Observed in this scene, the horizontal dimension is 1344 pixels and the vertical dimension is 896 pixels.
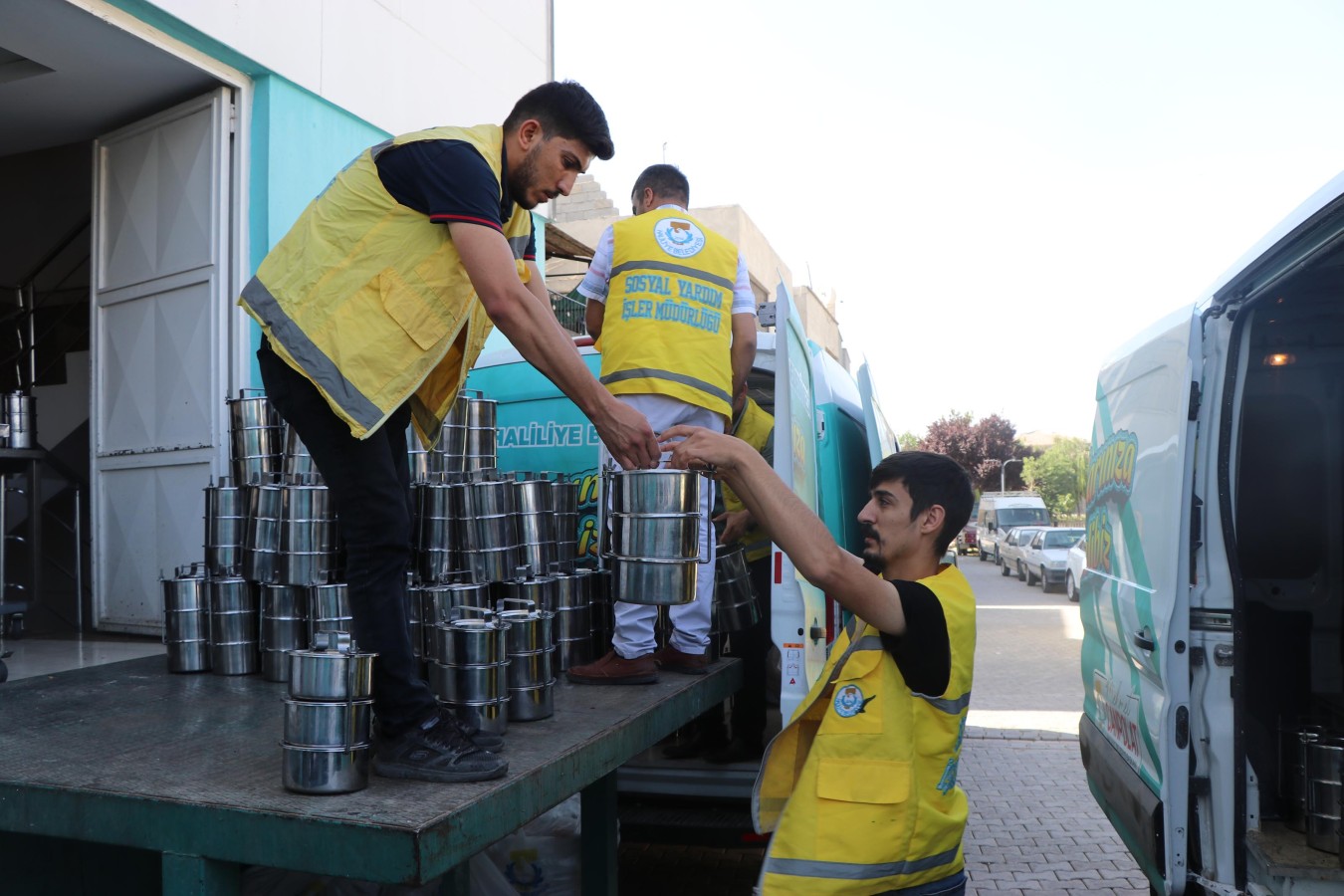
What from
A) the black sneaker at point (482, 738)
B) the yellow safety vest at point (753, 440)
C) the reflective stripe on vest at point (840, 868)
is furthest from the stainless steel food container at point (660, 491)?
the yellow safety vest at point (753, 440)

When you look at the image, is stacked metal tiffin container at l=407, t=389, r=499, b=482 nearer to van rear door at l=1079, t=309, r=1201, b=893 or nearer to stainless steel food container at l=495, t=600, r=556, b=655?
stainless steel food container at l=495, t=600, r=556, b=655

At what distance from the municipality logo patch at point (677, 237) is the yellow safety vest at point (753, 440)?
0.86 meters

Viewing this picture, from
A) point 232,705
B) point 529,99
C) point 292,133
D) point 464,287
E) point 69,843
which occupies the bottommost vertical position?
point 69,843

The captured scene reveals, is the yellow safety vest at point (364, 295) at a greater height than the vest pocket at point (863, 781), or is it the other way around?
the yellow safety vest at point (364, 295)

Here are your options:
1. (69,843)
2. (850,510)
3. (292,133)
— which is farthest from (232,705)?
(292,133)

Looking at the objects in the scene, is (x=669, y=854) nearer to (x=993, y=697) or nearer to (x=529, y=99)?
(x=529, y=99)

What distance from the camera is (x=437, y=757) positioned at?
96.3 inches

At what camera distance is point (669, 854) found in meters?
5.58

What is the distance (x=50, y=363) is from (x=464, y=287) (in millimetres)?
9412

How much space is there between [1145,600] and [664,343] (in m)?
1.98

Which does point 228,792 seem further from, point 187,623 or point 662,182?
point 662,182

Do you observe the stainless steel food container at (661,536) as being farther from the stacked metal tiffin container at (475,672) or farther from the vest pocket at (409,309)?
the vest pocket at (409,309)

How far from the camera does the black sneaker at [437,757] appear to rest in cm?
241

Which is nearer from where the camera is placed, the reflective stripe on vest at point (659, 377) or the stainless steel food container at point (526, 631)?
the stainless steel food container at point (526, 631)
